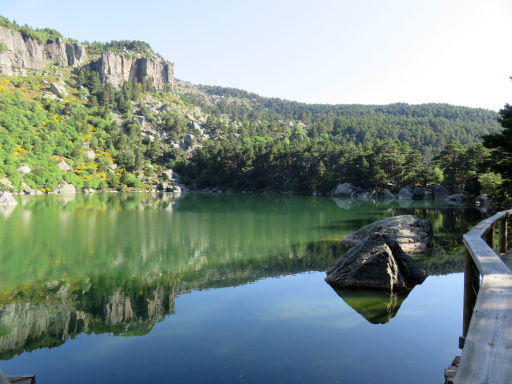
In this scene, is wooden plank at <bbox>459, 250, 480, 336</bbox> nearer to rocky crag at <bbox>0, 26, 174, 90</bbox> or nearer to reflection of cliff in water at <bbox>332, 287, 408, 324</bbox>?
reflection of cliff in water at <bbox>332, 287, 408, 324</bbox>

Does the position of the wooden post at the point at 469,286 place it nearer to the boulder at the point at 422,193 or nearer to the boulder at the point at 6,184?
the boulder at the point at 422,193

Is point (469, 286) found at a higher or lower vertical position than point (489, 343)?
lower

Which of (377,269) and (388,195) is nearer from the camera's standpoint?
(377,269)

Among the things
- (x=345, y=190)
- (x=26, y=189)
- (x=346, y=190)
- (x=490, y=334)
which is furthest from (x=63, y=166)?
(x=490, y=334)

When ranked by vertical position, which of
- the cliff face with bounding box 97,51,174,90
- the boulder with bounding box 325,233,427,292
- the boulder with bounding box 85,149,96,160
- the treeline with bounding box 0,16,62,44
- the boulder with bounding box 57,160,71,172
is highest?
the treeline with bounding box 0,16,62,44

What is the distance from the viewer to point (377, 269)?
1155cm

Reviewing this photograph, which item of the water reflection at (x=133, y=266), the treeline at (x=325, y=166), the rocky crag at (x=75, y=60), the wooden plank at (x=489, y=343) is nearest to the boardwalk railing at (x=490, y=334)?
the wooden plank at (x=489, y=343)

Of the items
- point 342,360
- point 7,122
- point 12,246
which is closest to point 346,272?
point 342,360

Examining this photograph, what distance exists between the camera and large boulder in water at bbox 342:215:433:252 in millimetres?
17672

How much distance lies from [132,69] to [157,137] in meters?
59.2

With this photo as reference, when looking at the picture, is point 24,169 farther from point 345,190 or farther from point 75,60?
point 75,60

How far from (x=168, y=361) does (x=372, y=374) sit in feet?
12.8

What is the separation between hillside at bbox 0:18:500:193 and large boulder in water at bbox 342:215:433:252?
136 feet

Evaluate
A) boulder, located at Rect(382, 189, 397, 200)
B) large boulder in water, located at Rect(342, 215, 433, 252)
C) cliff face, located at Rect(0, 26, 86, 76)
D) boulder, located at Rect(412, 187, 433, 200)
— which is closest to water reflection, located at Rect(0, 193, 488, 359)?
large boulder in water, located at Rect(342, 215, 433, 252)
